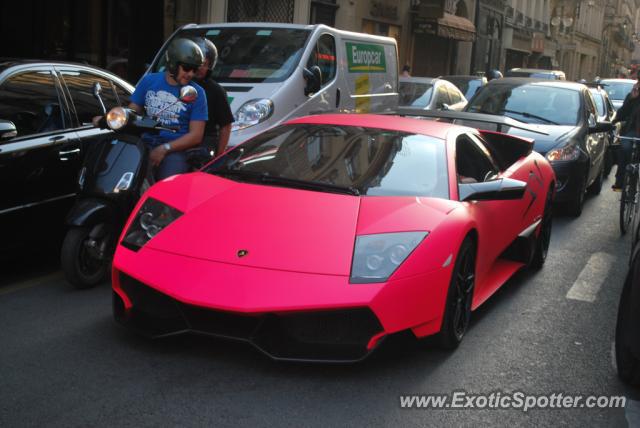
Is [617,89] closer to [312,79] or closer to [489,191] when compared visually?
[312,79]

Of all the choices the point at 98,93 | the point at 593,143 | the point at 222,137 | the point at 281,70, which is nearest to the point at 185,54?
the point at 98,93

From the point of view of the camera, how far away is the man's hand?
6.14 m

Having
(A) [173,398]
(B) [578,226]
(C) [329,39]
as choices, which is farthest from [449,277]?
(C) [329,39]

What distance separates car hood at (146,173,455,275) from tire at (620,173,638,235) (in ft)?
16.7

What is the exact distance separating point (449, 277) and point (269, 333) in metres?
1.00

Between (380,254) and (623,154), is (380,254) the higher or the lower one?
the higher one

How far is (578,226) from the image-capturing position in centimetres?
971

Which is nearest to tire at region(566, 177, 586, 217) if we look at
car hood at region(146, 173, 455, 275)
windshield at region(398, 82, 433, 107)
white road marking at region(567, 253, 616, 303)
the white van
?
white road marking at region(567, 253, 616, 303)

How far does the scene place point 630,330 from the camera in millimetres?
4117

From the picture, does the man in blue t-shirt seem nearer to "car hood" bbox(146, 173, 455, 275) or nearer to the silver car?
"car hood" bbox(146, 173, 455, 275)

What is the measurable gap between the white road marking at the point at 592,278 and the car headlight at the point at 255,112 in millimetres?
3738

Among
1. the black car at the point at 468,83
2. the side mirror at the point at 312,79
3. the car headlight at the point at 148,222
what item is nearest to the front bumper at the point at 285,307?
the car headlight at the point at 148,222

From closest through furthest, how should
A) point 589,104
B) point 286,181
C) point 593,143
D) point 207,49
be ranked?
1. point 286,181
2. point 207,49
3. point 593,143
4. point 589,104

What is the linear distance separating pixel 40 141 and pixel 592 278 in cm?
435
